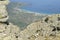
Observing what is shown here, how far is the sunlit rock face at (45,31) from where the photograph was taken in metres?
13.4

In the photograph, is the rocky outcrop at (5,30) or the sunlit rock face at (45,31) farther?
the rocky outcrop at (5,30)

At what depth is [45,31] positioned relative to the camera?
14.2 metres

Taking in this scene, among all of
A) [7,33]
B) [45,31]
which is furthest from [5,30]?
[45,31]

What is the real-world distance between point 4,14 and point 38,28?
297 centimetres

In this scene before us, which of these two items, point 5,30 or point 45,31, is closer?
point 45,31

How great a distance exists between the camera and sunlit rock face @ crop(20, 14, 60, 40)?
1343 centimetres

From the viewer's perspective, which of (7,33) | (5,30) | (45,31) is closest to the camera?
(45,31)

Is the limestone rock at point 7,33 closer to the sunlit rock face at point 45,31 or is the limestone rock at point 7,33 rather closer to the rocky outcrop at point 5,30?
the rocky outcrop at point 5,30

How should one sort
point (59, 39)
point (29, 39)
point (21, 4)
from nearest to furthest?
point (59, 39) < point (29, 39) < point (21, 4)

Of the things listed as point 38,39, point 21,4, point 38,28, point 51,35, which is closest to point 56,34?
point 51,35

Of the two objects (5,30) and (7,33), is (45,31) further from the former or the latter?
(5,30)

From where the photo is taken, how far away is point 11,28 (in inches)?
637

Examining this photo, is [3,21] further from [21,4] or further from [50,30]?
[21,4]

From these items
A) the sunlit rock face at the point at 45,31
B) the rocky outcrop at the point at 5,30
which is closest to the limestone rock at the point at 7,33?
the rocky outcrop at the point at 5,30
